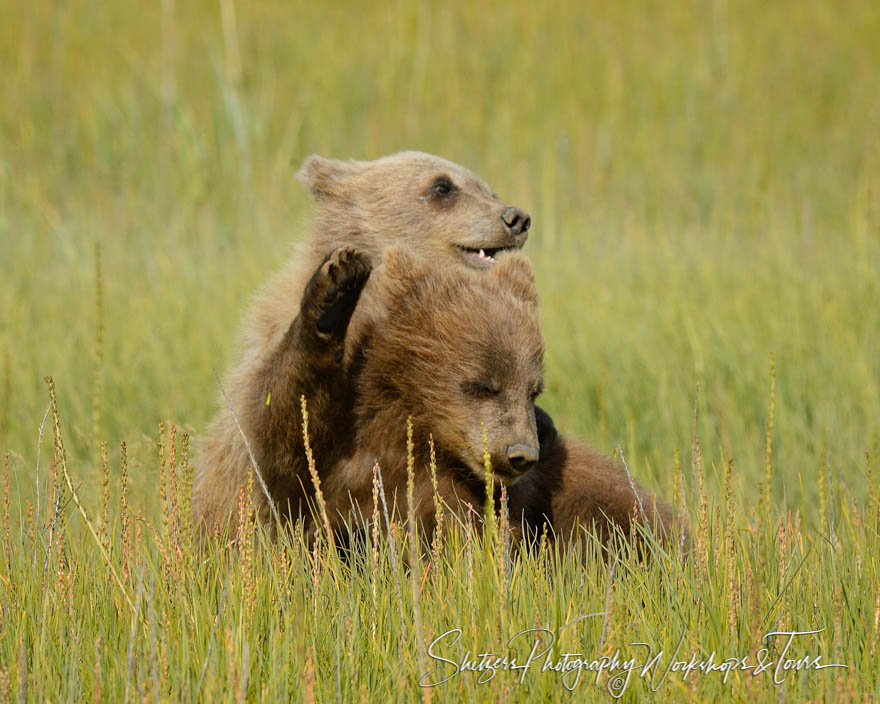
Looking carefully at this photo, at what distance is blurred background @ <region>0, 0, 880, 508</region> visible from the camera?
6684 millimetres

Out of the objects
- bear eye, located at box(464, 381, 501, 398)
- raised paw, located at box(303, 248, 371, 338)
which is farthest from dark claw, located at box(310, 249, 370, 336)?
bear eye, located at box(464, 381, 501, 398)

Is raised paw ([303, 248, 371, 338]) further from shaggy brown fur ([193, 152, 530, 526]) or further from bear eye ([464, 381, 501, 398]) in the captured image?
bear eye ([464, 381, 501, 398])

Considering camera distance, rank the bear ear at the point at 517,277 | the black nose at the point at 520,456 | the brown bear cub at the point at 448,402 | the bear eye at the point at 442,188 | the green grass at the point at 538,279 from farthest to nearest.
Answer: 1. the bear eye at the point at 442,188
2. the bear ear at the point at 517,277
3. the brown bear cub at the point at 448,402
4. the black nose at the point at 520,456
5. the green grass at the point at 538,279

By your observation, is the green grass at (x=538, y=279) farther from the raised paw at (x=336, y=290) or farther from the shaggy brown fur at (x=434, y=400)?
the raised paw at (x=336, y=290)

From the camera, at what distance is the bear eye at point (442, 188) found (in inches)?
240

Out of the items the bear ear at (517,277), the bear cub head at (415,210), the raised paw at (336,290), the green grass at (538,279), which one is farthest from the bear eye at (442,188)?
the raised paw at (336,290)

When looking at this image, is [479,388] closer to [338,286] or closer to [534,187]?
[338,286]

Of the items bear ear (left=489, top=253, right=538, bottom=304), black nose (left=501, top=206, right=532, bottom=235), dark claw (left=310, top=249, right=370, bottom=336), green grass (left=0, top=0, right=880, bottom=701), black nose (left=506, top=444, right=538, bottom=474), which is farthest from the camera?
black nose (left=501, top=206, right=532, bottom=235)

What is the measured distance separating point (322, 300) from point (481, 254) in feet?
6.75

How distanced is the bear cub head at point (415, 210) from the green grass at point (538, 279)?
0.95ft

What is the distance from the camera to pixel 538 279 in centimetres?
875

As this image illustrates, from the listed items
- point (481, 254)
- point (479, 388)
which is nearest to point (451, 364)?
point (479, 388)

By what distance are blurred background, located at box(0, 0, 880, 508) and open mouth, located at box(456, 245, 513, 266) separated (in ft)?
2.99

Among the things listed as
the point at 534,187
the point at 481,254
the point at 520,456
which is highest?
the point at 481,254
